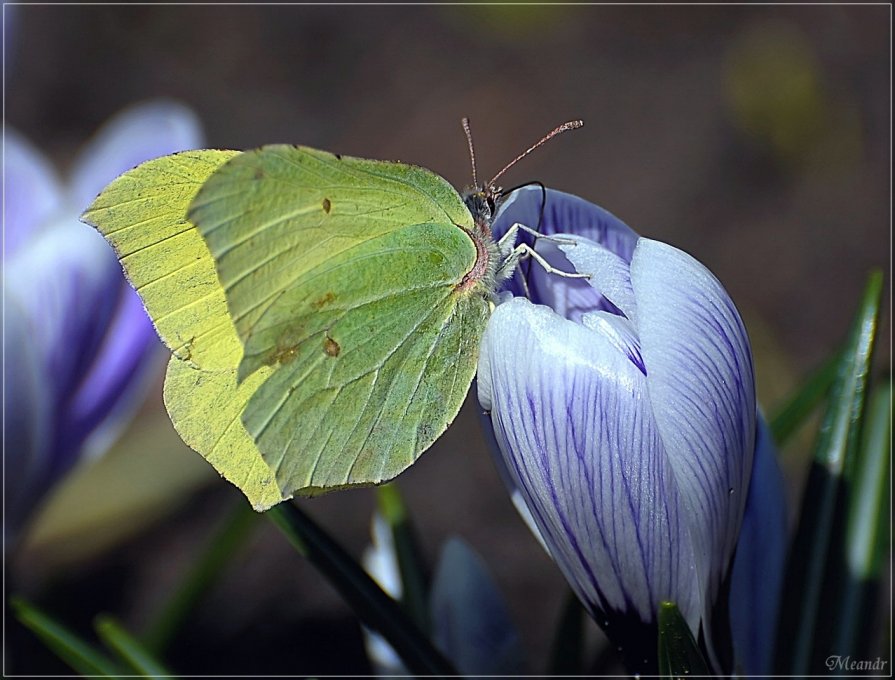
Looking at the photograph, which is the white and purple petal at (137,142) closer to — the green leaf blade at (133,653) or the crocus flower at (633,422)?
the green leaf blade at (133,653)

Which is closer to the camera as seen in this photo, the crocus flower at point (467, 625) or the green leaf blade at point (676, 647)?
the green leaf blade at point (676, 647)

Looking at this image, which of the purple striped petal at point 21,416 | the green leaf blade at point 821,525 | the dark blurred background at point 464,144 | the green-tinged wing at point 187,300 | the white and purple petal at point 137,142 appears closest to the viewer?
the green-tinged wing at point 187,300

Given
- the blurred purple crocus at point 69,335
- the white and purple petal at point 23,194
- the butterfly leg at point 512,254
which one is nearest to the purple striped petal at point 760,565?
the butterfly leg at point 512,254

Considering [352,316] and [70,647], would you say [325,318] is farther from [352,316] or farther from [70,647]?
[70,647]

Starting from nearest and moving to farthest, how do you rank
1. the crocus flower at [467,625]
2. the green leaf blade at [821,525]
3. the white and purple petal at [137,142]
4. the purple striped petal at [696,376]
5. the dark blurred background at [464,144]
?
the purple striped petal at [696,376]
the green leaf blade at [821,525]
the crocus flower at [467,625]
the white and purple petal at [137,142]
the dark blurred background at [464,144]

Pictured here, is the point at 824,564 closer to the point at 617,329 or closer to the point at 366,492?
the point at 617,329

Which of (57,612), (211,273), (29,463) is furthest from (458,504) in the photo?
(211,273)
